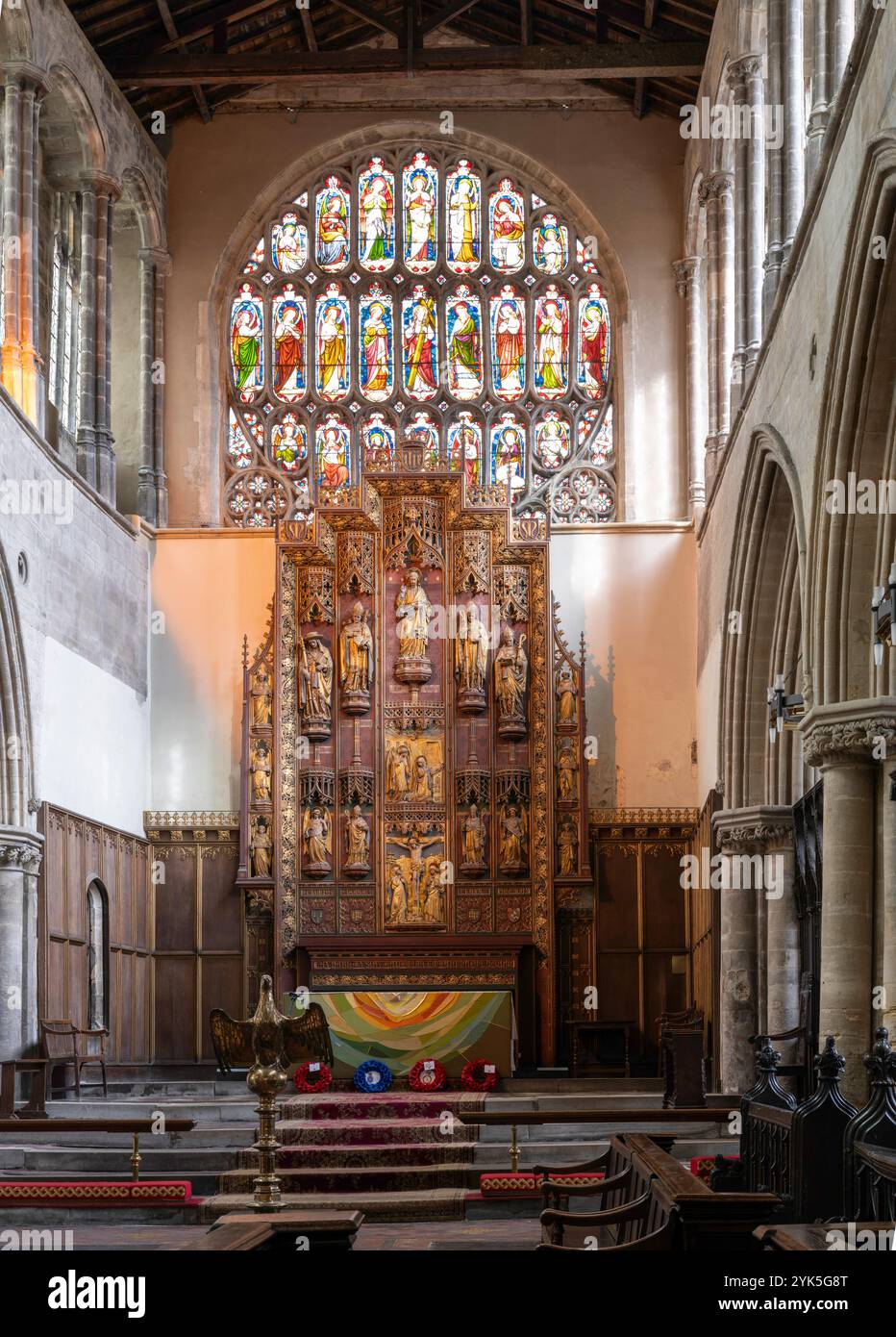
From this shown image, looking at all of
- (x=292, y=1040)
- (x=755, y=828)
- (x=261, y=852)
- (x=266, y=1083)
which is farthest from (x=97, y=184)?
(x=266, y=1083)

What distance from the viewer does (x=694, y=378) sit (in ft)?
77.2

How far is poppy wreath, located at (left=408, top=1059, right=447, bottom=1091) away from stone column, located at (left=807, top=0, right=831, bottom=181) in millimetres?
9138

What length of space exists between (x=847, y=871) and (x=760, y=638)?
5.23m

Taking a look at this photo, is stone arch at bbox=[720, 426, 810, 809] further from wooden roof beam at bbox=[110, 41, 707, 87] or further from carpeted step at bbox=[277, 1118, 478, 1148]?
wooden roof beam at bbox=[110, 41, 707, 87]

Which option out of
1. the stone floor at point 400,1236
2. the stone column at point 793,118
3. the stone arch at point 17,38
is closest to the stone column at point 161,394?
the stone arch at point 17,38

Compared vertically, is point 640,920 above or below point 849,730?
below

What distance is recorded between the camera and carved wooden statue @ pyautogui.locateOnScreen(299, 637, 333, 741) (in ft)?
70.2

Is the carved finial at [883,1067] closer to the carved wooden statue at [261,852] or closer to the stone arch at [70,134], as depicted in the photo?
the carved wooden statue at [261,852]

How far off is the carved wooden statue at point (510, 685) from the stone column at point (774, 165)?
5.93 metres

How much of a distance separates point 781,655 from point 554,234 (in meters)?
9.17

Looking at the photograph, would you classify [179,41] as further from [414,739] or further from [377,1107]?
[377,1107]

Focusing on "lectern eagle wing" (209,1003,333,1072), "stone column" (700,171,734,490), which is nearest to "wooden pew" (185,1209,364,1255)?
"lectern eagle wing" (209,1003,333,1072)
